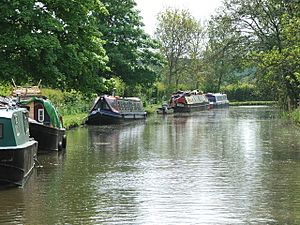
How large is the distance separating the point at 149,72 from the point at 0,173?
36492 millimetres

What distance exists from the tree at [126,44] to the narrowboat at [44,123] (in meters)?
23.0

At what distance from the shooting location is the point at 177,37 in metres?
74.1

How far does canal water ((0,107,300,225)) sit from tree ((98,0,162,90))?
2160 cm

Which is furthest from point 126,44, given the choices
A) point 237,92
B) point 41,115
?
point 237,92

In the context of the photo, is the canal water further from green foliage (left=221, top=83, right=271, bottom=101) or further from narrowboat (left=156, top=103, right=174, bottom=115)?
green foliage (left=221, top=83, right=271, bottom=101)

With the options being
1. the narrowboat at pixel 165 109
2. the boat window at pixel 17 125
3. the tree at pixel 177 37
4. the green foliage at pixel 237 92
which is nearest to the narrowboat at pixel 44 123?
the boat window at pixel 17 125

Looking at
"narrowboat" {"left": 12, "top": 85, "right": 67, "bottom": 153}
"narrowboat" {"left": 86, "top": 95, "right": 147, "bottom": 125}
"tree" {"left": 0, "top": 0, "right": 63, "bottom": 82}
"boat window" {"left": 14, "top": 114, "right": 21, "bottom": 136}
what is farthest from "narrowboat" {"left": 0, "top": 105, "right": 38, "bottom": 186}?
"narrowboat" {"left": 86, "top": 95, "right": 147, "bottom": 125}

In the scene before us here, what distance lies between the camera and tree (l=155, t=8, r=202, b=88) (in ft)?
241

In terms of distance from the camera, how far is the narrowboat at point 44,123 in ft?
69.6

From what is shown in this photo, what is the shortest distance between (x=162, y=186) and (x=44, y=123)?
8598 mm

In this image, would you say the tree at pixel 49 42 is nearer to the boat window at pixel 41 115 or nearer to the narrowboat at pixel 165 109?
the boat window at pixel 41 115

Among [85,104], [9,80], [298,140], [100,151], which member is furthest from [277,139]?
[85,104]

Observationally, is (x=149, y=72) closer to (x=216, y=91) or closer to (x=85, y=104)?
(x=85, y=104)

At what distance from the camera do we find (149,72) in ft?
165
